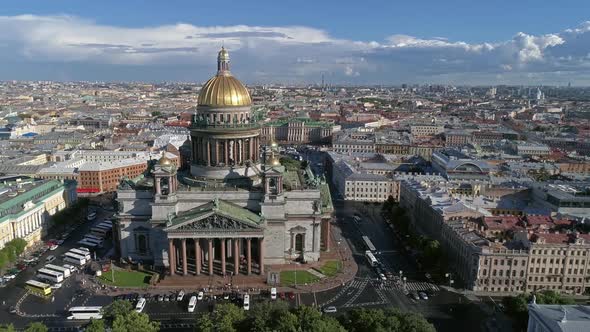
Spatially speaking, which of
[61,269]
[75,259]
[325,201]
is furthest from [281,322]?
[75,259]

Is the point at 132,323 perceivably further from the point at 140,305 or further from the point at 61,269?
the point at 61,269

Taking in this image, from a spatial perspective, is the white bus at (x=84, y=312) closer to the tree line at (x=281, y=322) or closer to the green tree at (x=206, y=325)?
the tree line at (x=281, y=322)

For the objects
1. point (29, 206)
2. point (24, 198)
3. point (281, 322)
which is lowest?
point (281, 322)

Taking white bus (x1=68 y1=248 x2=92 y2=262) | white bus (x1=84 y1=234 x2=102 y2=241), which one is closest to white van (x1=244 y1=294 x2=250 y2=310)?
white bus (x1=68 y1=248 x2=92 y2=262)

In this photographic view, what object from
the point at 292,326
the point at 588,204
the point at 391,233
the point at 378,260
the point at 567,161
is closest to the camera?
the point at 292,326

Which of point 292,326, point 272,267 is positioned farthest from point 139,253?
point 292,326

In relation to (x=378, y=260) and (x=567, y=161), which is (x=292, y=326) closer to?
(x=378, y=260)
